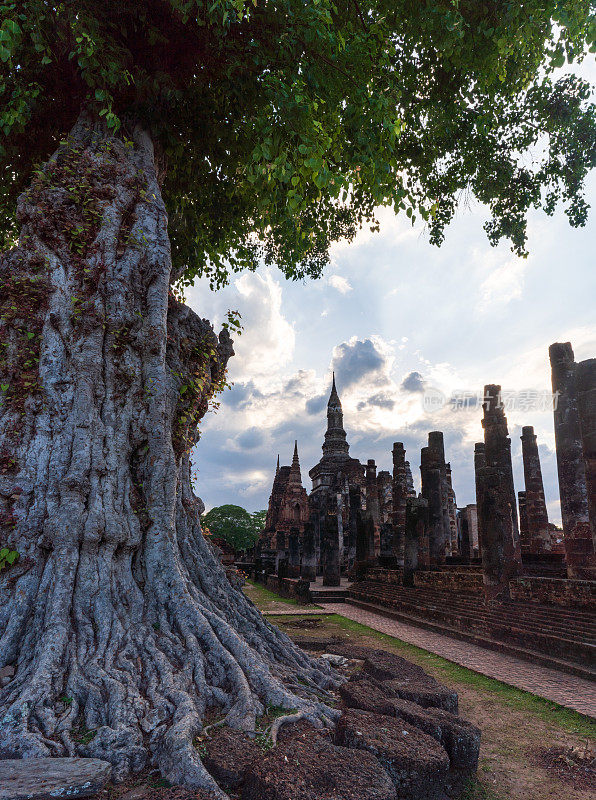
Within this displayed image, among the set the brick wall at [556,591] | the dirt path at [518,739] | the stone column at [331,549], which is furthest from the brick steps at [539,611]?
the stone column at [331,549]

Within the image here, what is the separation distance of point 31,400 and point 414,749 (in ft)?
13.7

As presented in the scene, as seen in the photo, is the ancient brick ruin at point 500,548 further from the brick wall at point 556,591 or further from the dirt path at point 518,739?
the dirt path at point 518,739

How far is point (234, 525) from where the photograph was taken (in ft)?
145

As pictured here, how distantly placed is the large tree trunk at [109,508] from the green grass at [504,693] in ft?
6.81

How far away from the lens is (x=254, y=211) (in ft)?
27.7

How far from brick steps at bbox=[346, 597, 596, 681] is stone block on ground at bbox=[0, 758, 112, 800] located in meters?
6.21

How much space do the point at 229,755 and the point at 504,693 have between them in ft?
13.0

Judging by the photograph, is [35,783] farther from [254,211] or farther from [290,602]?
[290,602]

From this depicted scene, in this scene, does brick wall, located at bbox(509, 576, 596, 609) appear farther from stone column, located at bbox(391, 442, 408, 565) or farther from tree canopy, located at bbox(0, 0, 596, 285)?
stone column, located at bbox(391, 442, 408, 565)

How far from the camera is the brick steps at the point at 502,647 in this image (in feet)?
21.1

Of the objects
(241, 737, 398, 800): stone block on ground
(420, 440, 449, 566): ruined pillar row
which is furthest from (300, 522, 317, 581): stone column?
(241, 737, 398, 800): stone block on ground

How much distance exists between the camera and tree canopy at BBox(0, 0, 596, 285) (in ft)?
16.6

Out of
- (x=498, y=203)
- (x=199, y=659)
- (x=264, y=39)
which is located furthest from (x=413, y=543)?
(x=264, y=39)

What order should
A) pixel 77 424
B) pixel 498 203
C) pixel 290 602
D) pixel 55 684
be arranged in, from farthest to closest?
pixel 290 602 < pixel 498 203 < pixel 77 424 < pixel 55 684
